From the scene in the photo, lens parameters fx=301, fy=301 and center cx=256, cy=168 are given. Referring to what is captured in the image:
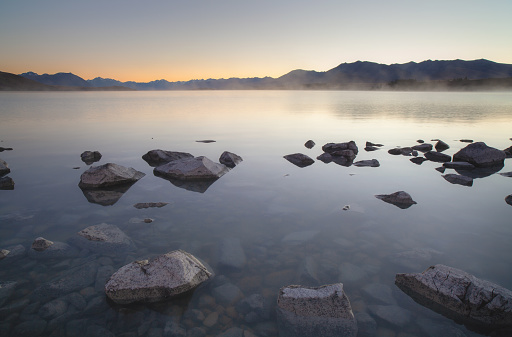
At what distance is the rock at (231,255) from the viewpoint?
→ 5824 millimetres

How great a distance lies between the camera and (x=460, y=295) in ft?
15.4

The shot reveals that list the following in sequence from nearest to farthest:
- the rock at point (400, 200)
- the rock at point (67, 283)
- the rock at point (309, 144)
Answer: the rock at point (67, 283) → the rock at point (400, 200) → the rock at point (309, 144)

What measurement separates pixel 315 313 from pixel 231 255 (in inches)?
87.5

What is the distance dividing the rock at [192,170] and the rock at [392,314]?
8.02 meters

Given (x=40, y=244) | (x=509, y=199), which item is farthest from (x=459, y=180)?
(x=40, y=244)

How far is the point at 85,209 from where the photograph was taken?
28.0ft

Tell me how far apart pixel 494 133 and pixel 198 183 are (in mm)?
26348

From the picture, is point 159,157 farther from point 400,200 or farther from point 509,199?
point 509,199

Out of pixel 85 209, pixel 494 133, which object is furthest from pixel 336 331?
pixel 494 133

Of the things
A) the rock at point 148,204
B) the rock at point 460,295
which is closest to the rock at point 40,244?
the rock at point 148,204

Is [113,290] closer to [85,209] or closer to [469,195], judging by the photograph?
[85,209]

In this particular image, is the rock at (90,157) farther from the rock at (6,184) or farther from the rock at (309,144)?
the rock at (309,144)

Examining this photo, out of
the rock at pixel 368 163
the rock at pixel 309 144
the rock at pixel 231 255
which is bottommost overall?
the rock at pixel 309 144

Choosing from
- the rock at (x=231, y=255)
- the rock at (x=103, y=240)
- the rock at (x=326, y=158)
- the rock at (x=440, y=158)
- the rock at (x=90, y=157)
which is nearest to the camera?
the rock at (x=231, y=255)
